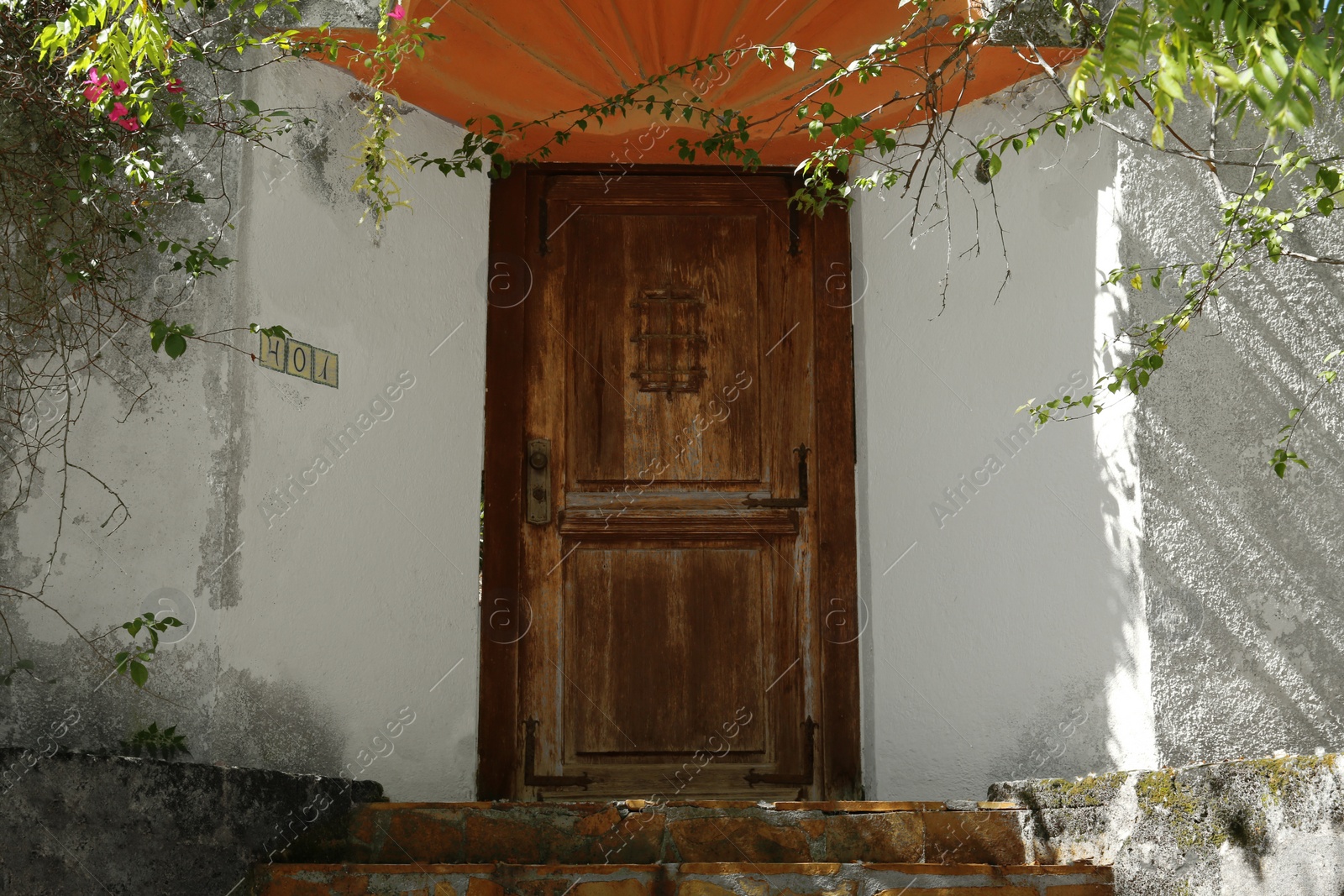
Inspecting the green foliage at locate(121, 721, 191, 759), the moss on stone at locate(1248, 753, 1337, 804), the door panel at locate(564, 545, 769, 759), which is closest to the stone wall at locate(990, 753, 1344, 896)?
the moss on stone at locate(1248, 753, 1337, 804)

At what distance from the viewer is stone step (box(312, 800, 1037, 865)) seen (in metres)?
2.63

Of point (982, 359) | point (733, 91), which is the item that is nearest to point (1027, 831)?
point (982, 359)

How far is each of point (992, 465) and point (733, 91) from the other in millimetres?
1519

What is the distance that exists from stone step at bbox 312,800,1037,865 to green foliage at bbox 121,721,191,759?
0.39 metres

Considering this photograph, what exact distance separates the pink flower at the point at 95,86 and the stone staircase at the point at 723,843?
68.0 inches

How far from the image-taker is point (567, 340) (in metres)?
3.80

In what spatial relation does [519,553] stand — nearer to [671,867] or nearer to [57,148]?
[671,867]

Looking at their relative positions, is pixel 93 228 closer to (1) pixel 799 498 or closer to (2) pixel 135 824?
(2) pixel 135 824

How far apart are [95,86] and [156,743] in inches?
60.4

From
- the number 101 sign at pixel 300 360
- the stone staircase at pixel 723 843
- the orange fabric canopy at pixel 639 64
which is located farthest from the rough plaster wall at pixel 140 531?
the orange fabric canopy at pixel 639 64

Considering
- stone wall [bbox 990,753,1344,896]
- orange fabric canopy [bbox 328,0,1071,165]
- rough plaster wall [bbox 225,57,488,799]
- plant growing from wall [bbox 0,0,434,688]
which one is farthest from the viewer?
orange fabric canopy [bbox 328,0,1071,165]

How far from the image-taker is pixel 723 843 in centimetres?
265

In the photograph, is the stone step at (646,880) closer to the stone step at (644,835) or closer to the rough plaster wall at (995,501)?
the stone step at (644,835)

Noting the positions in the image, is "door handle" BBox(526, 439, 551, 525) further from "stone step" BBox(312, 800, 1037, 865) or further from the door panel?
"stone step" BBox(312, 800, 1037, 865)
